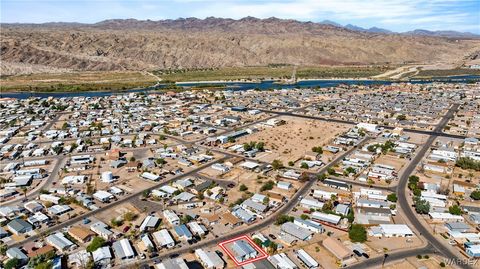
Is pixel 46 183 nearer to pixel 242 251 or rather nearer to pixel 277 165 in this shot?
pixel 242 251

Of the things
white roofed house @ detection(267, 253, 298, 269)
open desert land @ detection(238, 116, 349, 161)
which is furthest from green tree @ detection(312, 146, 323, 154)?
white roofed house @ detection(267, 253, 298, 269)

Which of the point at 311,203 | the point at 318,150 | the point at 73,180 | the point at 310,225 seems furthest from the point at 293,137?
the point at 73,180

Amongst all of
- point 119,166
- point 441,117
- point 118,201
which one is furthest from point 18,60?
point 441,117

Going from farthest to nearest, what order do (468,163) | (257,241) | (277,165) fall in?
(277,165) < (468,163) < (257,241)

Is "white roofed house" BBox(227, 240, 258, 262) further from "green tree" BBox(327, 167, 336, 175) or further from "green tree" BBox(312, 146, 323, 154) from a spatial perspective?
"green tree" BBox(312, 146, 323, 154)

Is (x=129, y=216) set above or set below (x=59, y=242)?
above

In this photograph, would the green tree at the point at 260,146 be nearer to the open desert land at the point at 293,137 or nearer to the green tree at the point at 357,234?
the open desert land at the point at 293,137
